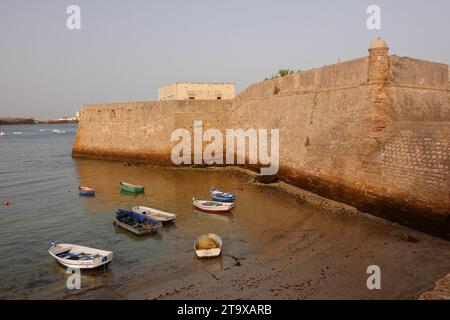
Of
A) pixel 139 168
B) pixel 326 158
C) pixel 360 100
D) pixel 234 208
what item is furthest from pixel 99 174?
pixel 360 100

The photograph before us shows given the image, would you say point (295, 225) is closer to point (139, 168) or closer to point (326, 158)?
point (326, 158)

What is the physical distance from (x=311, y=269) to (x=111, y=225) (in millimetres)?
9321

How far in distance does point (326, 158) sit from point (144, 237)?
1030cm

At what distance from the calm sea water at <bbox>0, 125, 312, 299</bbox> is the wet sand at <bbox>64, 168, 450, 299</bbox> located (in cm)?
42

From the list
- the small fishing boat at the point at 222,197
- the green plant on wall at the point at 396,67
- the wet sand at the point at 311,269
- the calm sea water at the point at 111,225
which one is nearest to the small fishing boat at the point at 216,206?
the calm sea water at the point at 111,225

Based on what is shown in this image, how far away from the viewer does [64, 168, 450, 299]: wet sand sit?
9992mm

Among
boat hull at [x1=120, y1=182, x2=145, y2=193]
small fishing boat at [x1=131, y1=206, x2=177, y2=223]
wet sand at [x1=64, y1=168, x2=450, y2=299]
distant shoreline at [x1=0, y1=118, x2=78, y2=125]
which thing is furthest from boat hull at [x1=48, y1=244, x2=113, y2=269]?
distant shoreline at [x1=0, y1=118, x2=78, y2=125]

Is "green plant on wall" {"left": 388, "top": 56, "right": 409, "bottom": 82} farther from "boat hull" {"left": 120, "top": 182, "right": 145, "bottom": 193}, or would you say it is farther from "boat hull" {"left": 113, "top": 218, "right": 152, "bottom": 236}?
"boat hull" {"left": 120, "top": 182, "right": 145, "bottom": 193}

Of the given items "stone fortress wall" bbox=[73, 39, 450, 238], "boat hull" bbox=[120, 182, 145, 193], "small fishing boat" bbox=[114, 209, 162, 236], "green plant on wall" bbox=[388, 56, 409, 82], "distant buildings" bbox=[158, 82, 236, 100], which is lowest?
"small fishing boat" bbox=[114, 209, 162, 236]

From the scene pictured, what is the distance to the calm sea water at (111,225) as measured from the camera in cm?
1161

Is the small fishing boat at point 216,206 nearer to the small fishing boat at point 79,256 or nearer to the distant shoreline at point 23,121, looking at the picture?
the small fishing boat at point 79,256

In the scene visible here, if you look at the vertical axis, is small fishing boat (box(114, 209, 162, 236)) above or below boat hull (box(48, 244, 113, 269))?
above

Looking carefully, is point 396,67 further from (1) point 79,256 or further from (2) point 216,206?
(1) point 79,256

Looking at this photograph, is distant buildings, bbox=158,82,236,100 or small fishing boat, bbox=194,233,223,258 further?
distant buildings, bbox=158,82,236,100
